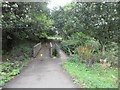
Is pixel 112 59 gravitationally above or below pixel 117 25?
below

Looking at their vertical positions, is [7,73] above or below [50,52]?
below

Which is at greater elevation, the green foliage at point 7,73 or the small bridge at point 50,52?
the small bridge at point 50,52

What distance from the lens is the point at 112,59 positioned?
12.8 m

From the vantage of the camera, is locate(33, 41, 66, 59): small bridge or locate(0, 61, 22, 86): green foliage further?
locate(33, 41, 66, 59): small bridge

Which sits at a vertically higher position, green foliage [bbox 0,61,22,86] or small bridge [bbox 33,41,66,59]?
small bridge [bbox 33,41,66,59]

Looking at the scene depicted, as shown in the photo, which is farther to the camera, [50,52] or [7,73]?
[50,52]

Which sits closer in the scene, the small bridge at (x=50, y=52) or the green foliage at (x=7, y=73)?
the green foliage at (x=7, y=73)

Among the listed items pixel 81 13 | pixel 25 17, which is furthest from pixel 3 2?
pixel 81 13

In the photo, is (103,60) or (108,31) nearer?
(103,60)

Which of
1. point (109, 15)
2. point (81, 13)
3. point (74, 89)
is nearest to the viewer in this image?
point (74, 89)

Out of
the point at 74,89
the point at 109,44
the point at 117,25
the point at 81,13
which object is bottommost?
the point at 74,89

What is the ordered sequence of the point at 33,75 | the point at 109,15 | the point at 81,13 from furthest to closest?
1. the point at 81,13
2. the point at 109,15
3. the point at 33,75

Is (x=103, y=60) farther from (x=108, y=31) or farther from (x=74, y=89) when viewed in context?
(x=74, y=89)

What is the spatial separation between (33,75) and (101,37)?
7.52 meters
